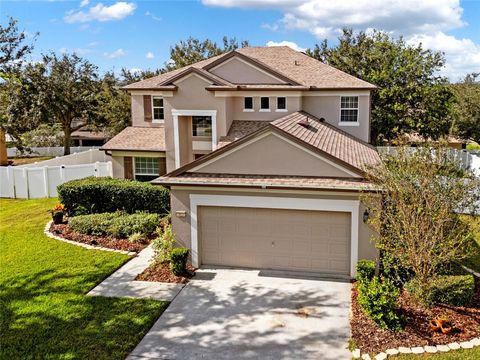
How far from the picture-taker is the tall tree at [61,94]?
4072 centimetres

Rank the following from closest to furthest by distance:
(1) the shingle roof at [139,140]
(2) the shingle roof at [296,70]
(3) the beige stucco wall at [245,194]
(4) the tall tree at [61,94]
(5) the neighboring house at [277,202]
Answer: (3) the beige stucco wall at [245,194]
(5) the neighboring house at [277,202]
(2) the shingle roof at [296,70]
(1) the shingle roof at [139,140]
(4) the tall tree at [61,94]

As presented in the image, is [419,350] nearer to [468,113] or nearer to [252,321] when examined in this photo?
[252,321]

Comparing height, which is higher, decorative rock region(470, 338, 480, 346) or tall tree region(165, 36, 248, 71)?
tall tree region(165, 36, 248, 71)

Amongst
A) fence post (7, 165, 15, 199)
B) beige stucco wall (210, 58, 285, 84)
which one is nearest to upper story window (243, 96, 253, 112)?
beige stucco wall (210, 58, 285, 84)

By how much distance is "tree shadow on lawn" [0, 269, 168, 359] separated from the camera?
9492 mm

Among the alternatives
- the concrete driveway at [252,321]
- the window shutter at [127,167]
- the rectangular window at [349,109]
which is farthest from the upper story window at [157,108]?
the concrete driveway at [252,321]

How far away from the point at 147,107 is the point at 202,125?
14.7ft

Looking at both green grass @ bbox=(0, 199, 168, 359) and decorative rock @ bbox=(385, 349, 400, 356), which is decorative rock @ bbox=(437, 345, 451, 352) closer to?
decorative rock @ bbox=(385, 349, 400, 356)

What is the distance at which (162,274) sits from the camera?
13680mm

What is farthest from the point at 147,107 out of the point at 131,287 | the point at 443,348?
the point at 443,348

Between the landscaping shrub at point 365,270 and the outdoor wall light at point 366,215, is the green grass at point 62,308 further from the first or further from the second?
the outdoor wall light at point 366,215

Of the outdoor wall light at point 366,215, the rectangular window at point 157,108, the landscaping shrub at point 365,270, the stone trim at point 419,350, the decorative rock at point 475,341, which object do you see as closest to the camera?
the stone trim at point 419,350

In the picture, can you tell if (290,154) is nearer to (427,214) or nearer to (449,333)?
(427,214)

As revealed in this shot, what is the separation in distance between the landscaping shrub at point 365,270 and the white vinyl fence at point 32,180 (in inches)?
718
